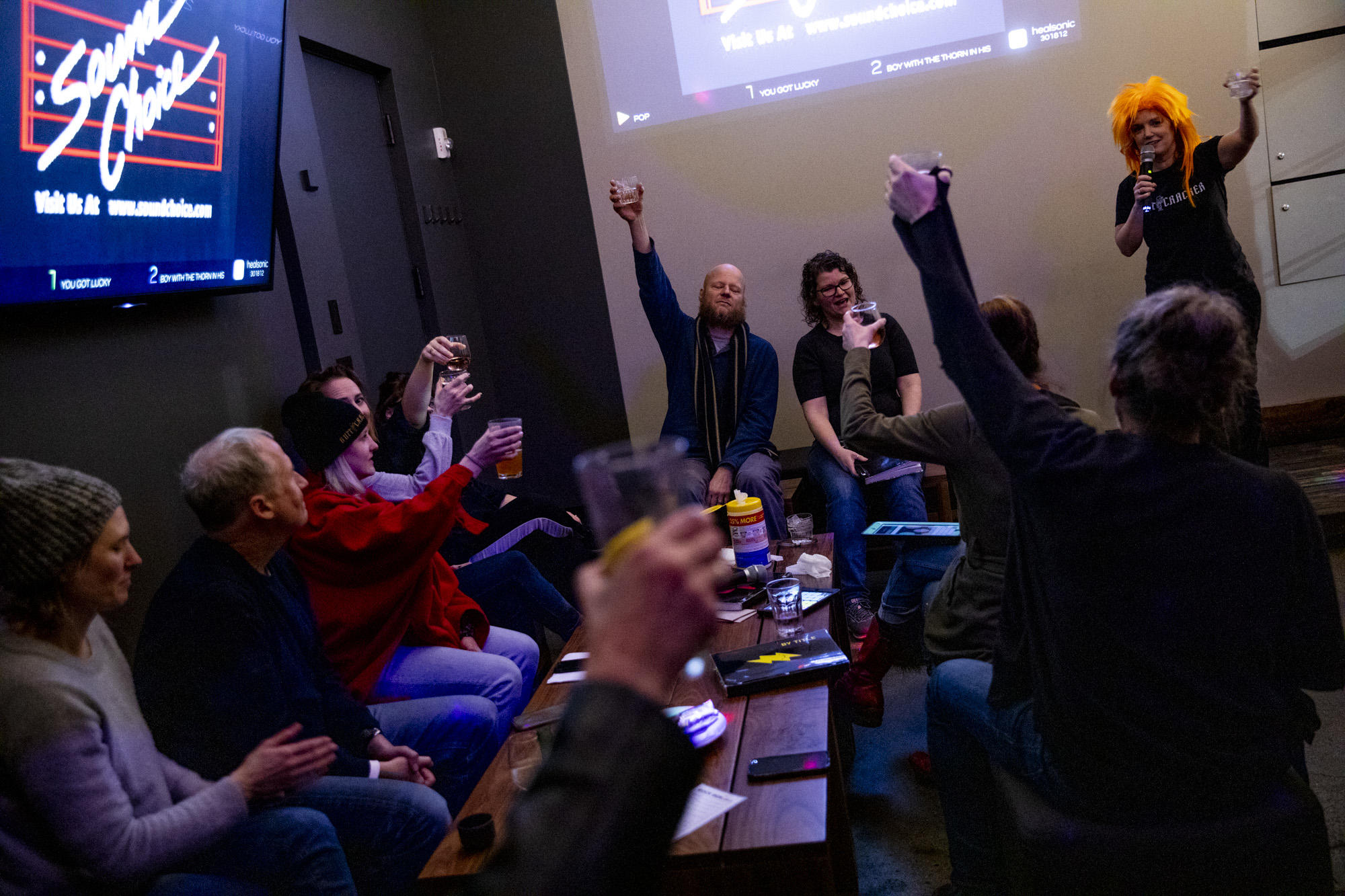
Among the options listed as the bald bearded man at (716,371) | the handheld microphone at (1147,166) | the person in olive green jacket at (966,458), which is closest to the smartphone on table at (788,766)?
the person in olive green jacket at (966,458)

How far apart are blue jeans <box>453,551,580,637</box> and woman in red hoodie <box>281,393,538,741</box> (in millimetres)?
415

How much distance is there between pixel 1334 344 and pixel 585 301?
3.34 metres

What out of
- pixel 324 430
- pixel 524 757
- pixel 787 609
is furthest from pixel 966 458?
pixel 324 430

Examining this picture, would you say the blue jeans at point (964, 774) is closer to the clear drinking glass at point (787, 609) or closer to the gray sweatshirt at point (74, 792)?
the clear drinking glass at point (787, 609)

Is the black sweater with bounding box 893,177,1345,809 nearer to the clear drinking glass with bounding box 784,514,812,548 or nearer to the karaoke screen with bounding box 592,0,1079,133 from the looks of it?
the clear drinking glass with bounding box 784,514,812,548

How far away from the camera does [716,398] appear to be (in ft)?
12.4

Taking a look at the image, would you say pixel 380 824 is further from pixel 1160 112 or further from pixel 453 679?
pixel 1160 112

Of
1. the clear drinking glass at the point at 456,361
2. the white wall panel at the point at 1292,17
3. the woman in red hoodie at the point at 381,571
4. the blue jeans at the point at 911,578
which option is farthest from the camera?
the white wall panel at the point at 1292,17

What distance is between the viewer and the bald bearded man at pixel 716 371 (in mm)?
3725

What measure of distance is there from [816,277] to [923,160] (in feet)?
7.85

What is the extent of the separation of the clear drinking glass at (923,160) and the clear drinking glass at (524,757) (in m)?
1.07

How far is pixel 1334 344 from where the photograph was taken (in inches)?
162

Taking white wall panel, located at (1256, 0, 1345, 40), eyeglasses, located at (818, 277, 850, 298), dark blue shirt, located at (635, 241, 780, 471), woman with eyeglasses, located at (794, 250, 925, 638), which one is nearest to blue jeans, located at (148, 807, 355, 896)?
woman with eyeglasses, located at (794, 250, 925, 638)

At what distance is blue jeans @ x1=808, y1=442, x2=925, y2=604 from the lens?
3.23 metres
